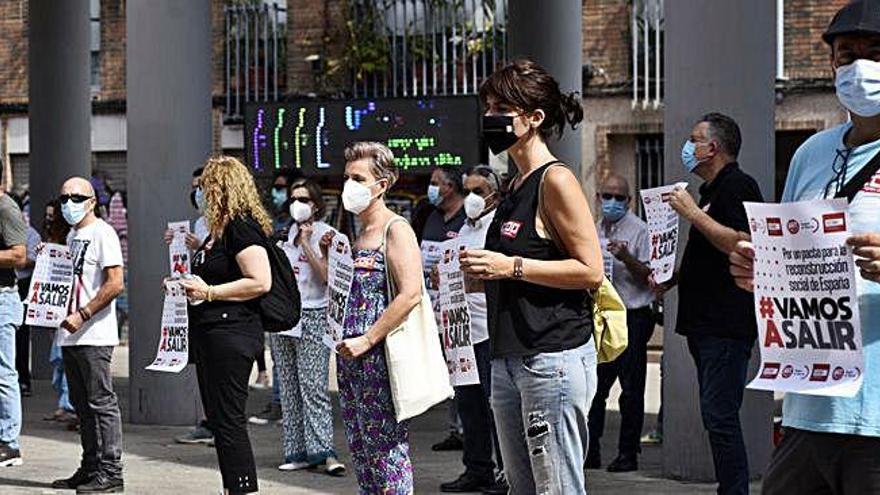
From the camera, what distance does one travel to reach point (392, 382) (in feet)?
26.1

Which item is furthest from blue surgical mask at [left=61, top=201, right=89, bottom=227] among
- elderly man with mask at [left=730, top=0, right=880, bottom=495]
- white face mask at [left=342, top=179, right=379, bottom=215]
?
elderly man with mask at [left=730, top=0, right=880, bottom=495]

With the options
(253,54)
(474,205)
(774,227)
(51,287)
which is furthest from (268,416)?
(253,54)

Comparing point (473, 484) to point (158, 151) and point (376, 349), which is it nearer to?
point (376, 349)

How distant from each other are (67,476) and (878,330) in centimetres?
845

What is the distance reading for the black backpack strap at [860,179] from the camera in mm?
4906

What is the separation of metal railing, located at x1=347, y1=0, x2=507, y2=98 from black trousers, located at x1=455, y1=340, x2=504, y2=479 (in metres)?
14.7

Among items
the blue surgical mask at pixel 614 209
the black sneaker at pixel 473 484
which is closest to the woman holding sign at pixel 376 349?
the black sneaker at pixel 473 484

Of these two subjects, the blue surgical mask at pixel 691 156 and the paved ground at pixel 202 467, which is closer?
the blue surgical mask at pixel 691 156

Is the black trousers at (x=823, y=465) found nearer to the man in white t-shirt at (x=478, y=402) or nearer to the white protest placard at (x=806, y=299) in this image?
the white protest placard at (x=806, y=299)

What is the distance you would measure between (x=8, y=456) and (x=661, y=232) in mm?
5455

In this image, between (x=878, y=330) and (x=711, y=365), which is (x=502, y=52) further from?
(x=878, y=330)

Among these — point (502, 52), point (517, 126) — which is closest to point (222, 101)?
point (502, 52)

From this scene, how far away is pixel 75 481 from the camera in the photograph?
37.6 feet

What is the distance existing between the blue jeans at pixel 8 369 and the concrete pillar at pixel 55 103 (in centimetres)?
755
